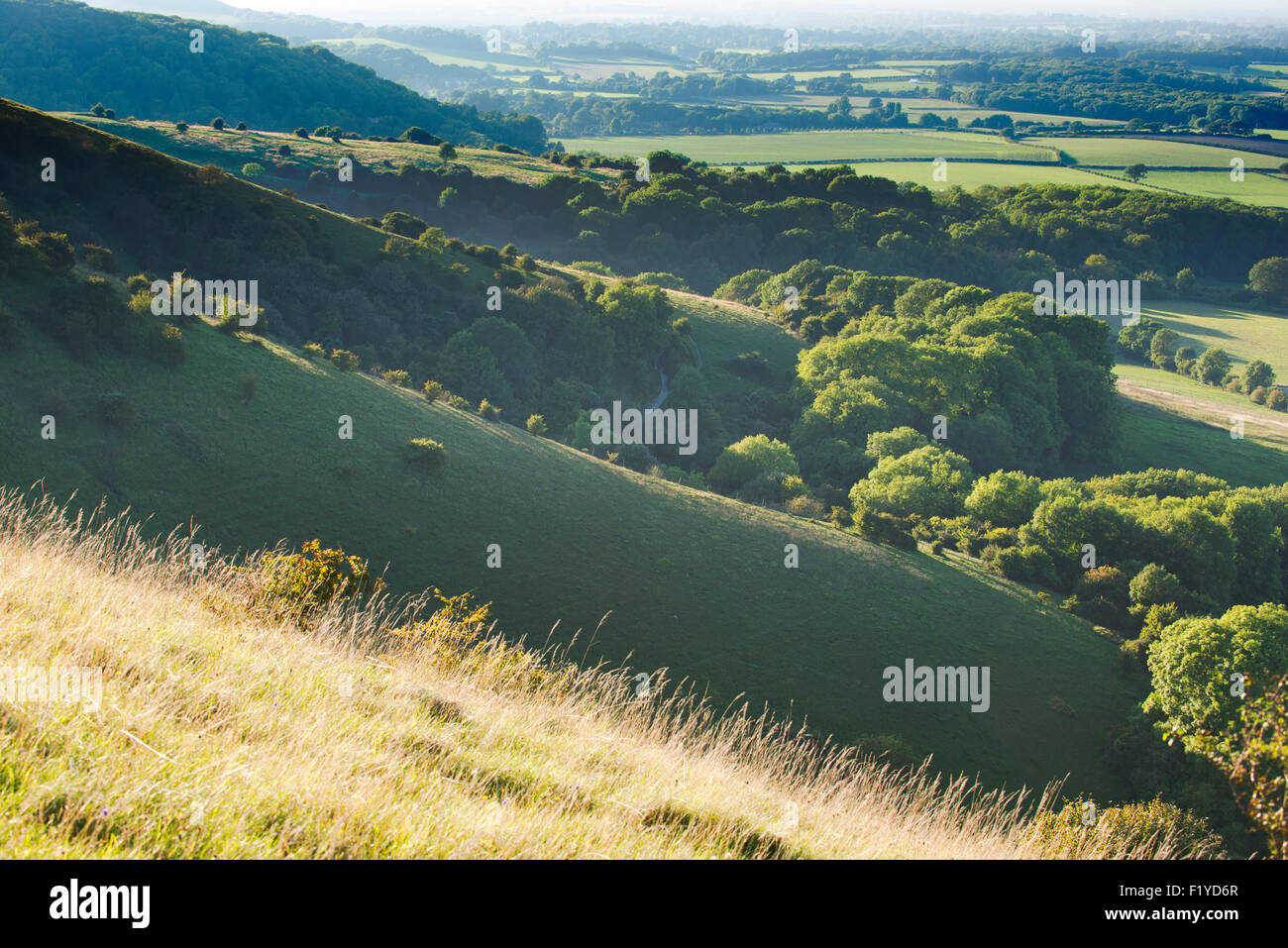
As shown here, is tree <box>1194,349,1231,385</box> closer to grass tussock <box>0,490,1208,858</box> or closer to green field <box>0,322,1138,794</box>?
green field <box>0,322,1138,794</box>

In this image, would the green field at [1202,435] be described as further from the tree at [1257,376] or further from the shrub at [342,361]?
the shrub at [342,361]

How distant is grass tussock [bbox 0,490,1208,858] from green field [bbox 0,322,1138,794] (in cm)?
1563

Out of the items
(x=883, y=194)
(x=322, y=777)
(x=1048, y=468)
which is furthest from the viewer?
(x=883, y=194)

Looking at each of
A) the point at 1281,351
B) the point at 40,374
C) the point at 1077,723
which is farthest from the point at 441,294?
the point at 1281,351

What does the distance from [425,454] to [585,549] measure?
7.90m

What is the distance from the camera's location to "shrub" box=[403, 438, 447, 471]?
33.3m

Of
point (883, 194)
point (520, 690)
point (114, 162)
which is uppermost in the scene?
point (883, 194)

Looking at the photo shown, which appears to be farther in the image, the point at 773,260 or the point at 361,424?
the point at 773,260

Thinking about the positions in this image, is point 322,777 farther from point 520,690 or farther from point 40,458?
point 40,458

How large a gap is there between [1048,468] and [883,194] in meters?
74.5

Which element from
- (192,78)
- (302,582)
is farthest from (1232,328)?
(192,78)

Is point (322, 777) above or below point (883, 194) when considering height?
below

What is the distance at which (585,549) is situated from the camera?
104ft

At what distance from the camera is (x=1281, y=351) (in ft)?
350
